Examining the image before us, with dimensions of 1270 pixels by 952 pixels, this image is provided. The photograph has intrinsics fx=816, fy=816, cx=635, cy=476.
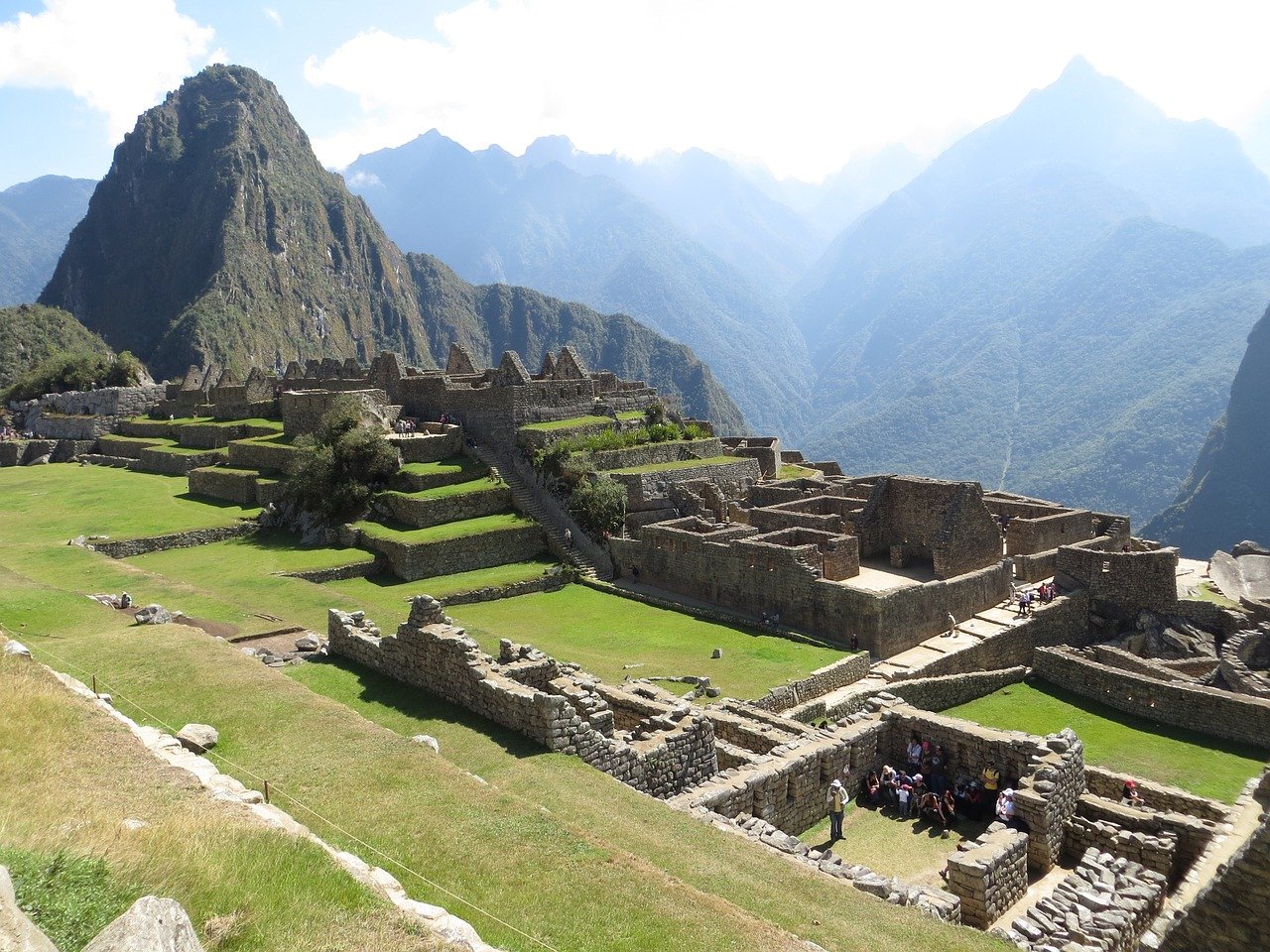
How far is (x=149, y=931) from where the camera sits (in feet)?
12.0

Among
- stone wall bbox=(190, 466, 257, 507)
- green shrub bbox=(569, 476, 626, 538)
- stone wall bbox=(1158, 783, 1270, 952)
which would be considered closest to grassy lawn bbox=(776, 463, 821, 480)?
green shrub bbox=(569, 476, 626, 538)

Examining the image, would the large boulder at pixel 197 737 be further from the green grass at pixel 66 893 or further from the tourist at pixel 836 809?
the tourist at pixel 836 809

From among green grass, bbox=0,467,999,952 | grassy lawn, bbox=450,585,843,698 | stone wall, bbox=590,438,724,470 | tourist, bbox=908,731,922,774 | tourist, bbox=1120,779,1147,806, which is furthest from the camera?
stone wall, bbox=590,438,724,470

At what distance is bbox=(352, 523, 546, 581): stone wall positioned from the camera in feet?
85.3

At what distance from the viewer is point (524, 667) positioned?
41.2 feet

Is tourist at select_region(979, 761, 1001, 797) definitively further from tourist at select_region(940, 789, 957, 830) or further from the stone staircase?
the stone staircase

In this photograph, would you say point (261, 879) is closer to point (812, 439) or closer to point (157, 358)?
point (812, 439)

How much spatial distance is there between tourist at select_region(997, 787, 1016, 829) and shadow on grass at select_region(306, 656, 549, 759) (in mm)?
6444

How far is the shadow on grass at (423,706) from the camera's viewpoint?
35.6ft

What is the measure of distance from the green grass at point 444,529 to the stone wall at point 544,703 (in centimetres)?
1305

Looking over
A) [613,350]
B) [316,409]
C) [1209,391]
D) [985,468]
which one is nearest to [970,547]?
[316,409]

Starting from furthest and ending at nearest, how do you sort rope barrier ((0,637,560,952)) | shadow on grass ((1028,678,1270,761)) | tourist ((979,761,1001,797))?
shadow on grass ((1028,678,1270,761)) < tourist ((979,761,1001,797)) < rope barrier ((0,637,560,952))

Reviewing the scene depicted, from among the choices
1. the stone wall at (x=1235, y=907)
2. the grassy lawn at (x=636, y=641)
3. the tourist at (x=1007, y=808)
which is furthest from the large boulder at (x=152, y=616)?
the stone wall at (x=1235, y=907)

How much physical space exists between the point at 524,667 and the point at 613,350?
181 meters
